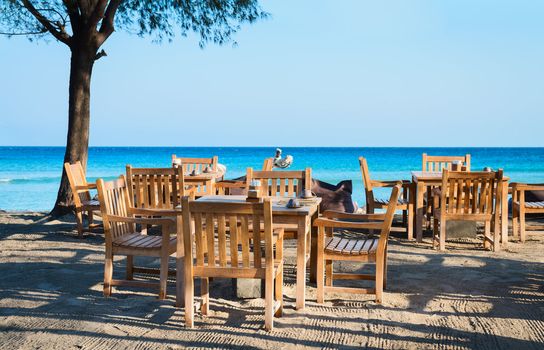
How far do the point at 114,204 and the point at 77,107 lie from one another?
4.99 metres

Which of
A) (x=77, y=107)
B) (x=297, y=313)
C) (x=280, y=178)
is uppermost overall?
(x=77, y=107)

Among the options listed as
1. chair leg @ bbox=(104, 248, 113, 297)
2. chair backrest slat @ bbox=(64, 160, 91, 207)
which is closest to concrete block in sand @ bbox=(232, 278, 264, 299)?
chair leg @ bbox=(104, 248, 113, 297)

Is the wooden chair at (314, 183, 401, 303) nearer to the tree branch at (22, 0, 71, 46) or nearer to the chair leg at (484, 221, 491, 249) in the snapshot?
the chair leg at (484, 221, 491, 249)

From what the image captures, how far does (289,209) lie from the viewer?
4.46 m

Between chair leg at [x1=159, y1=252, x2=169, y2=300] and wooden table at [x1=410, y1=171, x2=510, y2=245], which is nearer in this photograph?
chair leg at [x1=159, y1=252, x2=169, y2=300]

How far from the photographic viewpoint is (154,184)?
264 inches

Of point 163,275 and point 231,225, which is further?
point 163,275

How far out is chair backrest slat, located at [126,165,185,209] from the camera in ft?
21.8

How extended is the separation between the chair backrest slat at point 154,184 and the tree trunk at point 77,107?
10.3 feet

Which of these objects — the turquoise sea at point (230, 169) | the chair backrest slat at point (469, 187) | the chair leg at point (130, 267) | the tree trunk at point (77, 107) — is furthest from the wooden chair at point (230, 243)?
the turquoise sea at point (230, 169)

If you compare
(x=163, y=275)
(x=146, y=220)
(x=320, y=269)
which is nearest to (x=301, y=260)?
(x=320, y=269)

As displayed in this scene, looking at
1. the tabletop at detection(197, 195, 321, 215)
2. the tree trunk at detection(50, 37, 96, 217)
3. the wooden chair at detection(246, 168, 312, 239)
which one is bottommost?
the tabletop at detection(197, 195, 321, 215)

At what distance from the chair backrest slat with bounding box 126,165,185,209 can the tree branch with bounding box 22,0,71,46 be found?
3.79 metres

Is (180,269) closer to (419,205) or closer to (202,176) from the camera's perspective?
(202,176)
